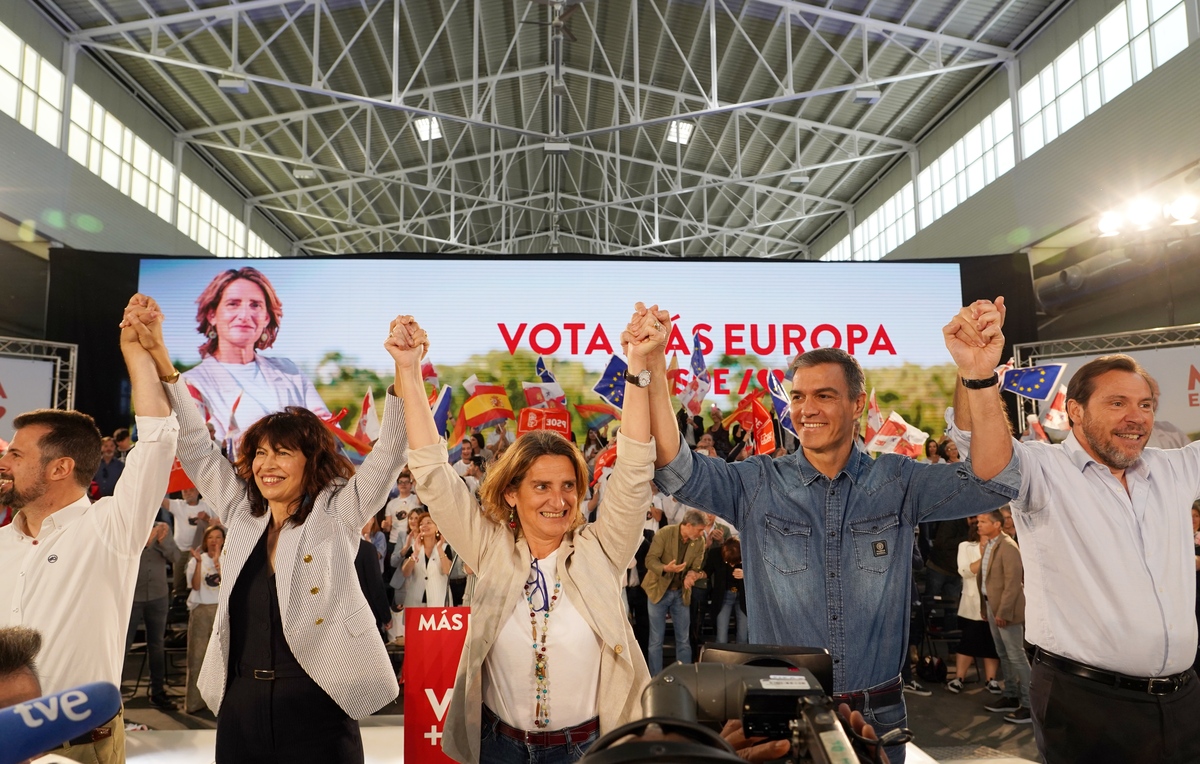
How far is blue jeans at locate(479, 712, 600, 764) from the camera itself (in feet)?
6.49

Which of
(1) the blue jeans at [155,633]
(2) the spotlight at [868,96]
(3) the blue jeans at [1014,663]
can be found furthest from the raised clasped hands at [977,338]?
(2) the spotlight at [868,96]

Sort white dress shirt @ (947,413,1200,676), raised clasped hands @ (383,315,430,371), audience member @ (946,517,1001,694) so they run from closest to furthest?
1. raised clasped hands @ (383,315,430,371)
2. white dress shirt @ (947,413,1200,676)
3. audience member @ (946,517,1001,694)

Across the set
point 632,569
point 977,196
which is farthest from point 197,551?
point 977,196

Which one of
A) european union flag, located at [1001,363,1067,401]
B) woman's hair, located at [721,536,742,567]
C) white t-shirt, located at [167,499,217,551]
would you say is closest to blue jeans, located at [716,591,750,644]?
woman's hair, located at [721,536,742,567]

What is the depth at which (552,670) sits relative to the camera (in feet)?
6.70

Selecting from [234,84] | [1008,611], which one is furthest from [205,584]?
[234,84]

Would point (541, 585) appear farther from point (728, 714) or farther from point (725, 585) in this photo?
point (725, 585)

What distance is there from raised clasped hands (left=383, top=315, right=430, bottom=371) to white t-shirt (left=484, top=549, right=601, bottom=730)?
0.67 metres

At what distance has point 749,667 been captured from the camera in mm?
1018

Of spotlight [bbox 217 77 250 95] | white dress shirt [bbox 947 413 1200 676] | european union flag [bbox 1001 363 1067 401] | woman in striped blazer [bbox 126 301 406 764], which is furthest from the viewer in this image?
spotlight [bbox 217 77 250 95]

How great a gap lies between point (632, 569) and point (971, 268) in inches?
217

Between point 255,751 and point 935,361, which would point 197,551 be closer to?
point 255,751

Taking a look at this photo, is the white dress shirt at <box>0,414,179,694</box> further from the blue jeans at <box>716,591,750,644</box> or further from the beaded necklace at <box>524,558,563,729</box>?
the blue jeans at <box>716,591,750,644</box>

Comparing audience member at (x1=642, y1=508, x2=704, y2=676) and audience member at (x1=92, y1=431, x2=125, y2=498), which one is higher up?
audience member at (x1=92, y1=431, x2=125, y2=498)
